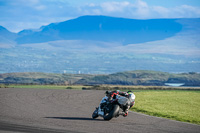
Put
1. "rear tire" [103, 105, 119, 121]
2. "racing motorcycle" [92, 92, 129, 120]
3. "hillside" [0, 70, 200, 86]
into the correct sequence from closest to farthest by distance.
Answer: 1. "rear tire" [103, 105, 119, 121]
2. "racing motorcycle" [92, 92, 129, 120]
3. "hillside" [0, 70, 200, 86]

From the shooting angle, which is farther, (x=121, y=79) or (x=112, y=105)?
(x=121, y=79)

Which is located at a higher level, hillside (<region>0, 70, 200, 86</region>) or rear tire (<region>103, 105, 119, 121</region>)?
hillside (<region>0, 70, 200, 86</region>)

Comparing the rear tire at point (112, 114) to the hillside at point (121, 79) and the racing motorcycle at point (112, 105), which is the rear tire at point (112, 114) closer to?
the racing motorcycle at point (112, 105)

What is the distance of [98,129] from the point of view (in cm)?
1617

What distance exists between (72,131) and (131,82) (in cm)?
12365

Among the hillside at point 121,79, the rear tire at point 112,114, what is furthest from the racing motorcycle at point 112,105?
the hillside at point 121,79

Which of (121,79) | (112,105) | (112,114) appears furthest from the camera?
(121,79)

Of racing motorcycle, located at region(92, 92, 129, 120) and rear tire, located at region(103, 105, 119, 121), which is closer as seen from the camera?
rear tire, located at region(103, 105, 119, 121)

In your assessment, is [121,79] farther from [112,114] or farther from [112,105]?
[112,114]

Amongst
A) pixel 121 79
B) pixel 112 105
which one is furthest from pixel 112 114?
pixel 121 79

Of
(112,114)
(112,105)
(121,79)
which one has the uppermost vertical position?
(121,79)

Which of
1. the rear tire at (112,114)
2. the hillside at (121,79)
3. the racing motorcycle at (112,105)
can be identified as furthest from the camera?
the hillside at (121,79)

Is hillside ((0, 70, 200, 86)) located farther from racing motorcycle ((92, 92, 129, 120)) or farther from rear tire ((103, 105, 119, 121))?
rear tire ((103, 105, 119, 121))

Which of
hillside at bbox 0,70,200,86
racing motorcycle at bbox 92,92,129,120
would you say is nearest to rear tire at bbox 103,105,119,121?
racing motorcycle at bbox 92,92,129,120
